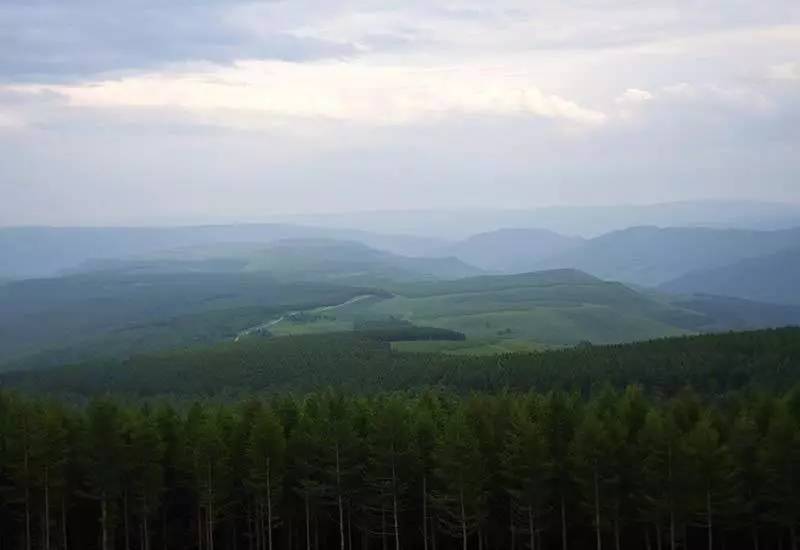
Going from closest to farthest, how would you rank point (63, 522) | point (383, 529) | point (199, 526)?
point (383, 529) → point (63, 522) → point (199, 526)

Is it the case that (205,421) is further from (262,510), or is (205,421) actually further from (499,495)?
(499,495)

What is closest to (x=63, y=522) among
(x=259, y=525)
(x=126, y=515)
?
(x=126, y=515)

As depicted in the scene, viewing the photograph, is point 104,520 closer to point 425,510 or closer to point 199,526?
point 199,526

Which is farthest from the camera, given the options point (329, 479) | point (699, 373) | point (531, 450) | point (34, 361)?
point (34, 361)

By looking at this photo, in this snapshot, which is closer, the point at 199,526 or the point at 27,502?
the point at 27,502

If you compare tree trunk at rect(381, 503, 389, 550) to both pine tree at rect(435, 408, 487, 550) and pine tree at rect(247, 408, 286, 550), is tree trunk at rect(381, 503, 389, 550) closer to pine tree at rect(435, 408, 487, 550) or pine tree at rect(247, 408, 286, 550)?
pine tree at rect(435, 408, 487, 550)

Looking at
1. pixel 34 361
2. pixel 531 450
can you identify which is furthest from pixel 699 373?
pixel 34 361

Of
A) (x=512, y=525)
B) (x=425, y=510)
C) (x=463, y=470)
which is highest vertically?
(x=463, y=470)

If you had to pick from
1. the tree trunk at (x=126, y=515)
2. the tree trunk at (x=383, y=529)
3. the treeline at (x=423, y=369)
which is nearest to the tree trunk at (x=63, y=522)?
the tree trunk at (x=126, y=515)
